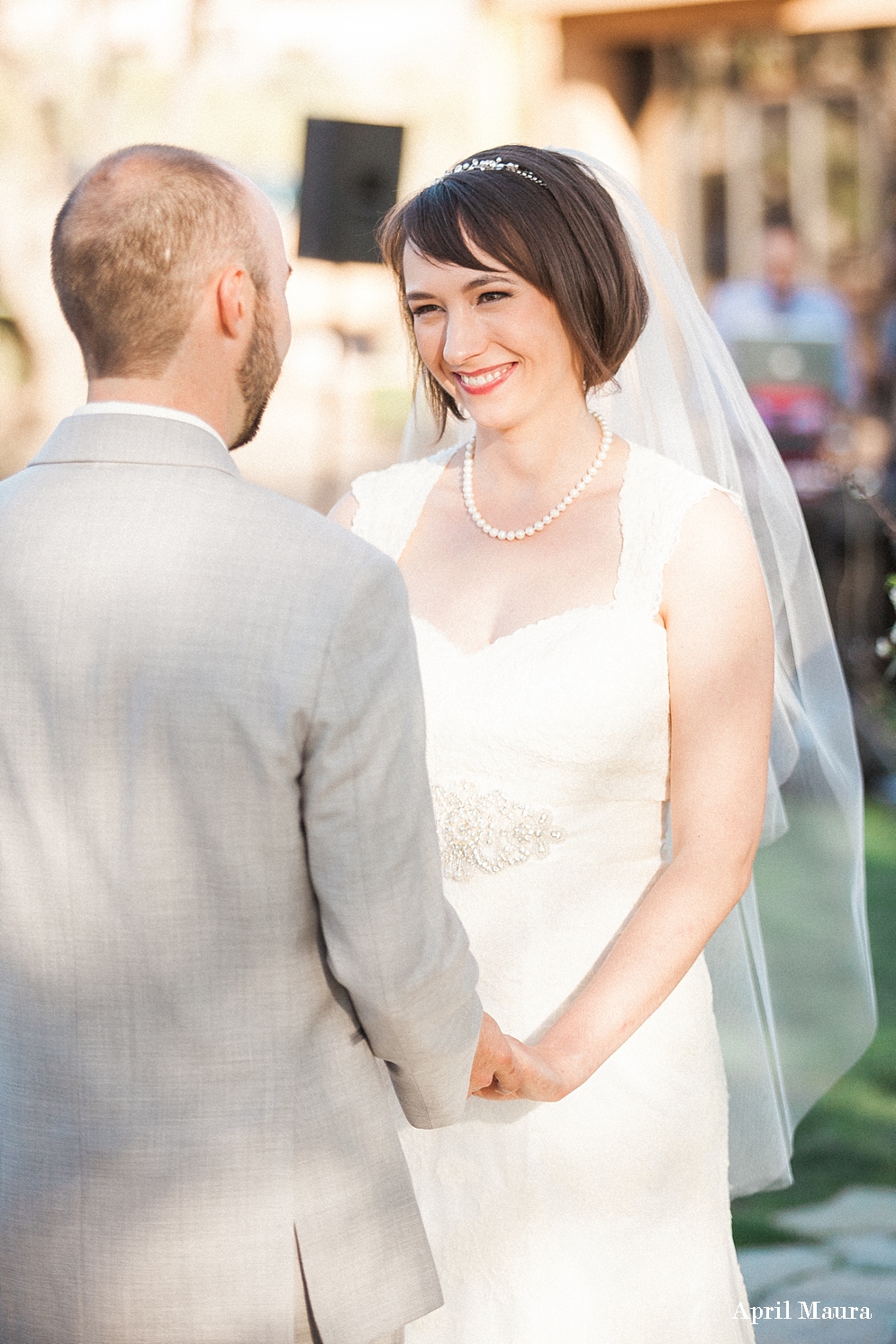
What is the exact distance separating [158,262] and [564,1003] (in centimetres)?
124

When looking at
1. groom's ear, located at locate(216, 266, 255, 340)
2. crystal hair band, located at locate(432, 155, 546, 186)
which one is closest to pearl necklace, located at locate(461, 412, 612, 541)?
crystal hair band, located at locate(432, 155, 546, 186)

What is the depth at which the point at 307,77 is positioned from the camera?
35.0 ft

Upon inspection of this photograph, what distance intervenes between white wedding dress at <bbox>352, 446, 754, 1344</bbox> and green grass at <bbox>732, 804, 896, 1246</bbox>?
5.52 feet

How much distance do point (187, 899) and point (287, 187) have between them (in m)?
10.2

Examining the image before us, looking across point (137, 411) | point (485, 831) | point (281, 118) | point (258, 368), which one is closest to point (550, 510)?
point (485, 831)

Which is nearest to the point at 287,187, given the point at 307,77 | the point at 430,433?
the point at 307,77

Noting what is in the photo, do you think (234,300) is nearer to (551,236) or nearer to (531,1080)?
(551,236)

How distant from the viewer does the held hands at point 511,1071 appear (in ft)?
5.82

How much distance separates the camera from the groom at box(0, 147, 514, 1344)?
1.37 m

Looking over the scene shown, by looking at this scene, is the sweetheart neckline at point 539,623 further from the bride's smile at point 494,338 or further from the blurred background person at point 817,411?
the blurred background person at point 817,411

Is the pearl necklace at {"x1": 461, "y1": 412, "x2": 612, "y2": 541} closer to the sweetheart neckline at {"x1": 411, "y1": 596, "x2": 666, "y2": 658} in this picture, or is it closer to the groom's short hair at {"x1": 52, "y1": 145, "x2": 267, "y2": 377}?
the sweetheart neckline at {"x1": 411, "y1": 596, "x2": 666, "y2": 658}

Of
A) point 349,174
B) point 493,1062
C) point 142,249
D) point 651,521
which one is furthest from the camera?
point 349,174

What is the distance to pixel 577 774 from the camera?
2117 millimetres

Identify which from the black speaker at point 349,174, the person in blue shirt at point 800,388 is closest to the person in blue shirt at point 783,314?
the person in blue shirt at point 800,388
